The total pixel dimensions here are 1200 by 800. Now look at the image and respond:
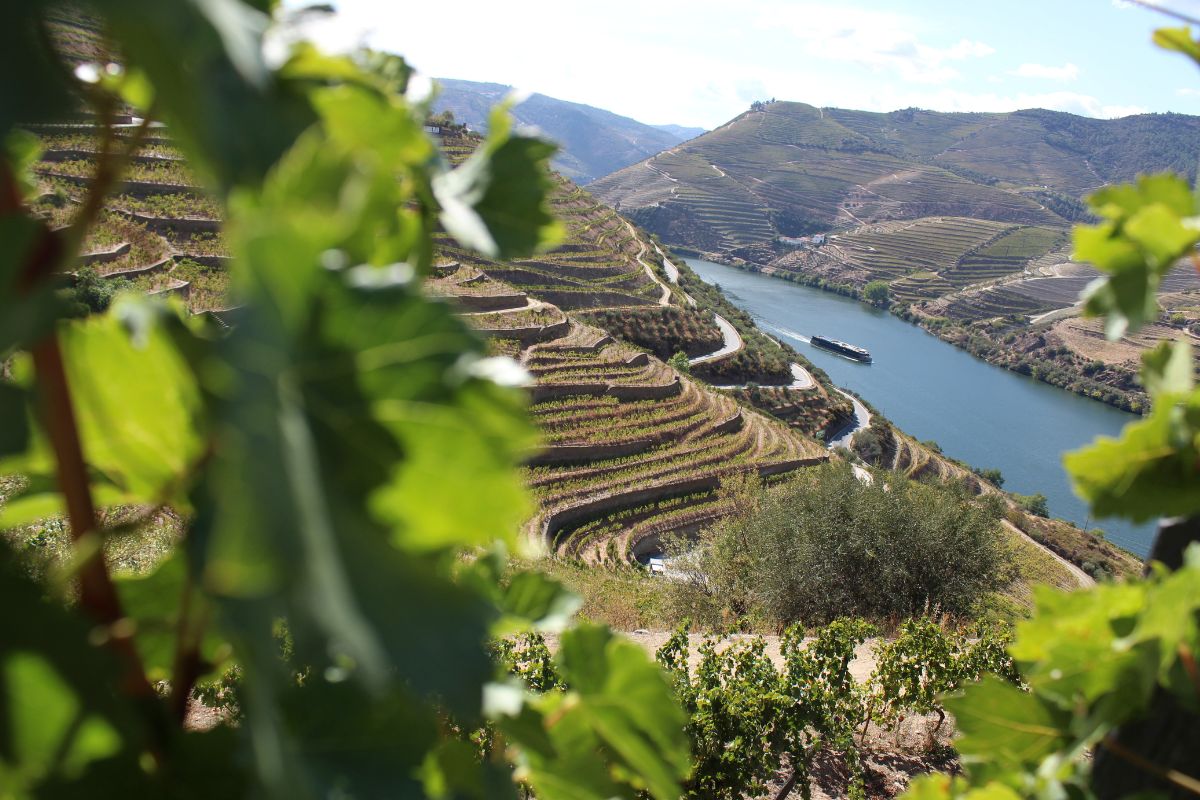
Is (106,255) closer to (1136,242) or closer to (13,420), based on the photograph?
(13,420)

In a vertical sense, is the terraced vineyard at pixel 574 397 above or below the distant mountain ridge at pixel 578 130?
below

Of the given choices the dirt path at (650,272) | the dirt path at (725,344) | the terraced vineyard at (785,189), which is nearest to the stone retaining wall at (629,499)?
the dirt path at (725,344)

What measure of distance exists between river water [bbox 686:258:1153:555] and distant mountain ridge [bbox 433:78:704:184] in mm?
80561

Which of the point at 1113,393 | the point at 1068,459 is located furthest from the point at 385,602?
the point at 1113,393

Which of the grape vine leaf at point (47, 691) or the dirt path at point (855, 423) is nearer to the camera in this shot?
the grape vine leaf at point (47, 691)

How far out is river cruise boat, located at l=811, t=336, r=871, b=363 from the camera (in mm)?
40250

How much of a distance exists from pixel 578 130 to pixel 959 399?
4931 inches

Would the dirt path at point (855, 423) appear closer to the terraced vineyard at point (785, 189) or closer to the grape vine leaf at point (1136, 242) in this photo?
the grape vine leaf at point (1136, 242)

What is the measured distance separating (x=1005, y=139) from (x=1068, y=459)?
111957 millimetres

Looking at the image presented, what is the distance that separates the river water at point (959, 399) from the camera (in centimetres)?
3166

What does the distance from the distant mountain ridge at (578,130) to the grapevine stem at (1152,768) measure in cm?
12378

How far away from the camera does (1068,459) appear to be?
51 cm

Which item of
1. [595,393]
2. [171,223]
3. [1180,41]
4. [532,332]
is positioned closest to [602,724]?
[1180,41]

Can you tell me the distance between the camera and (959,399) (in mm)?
37938
